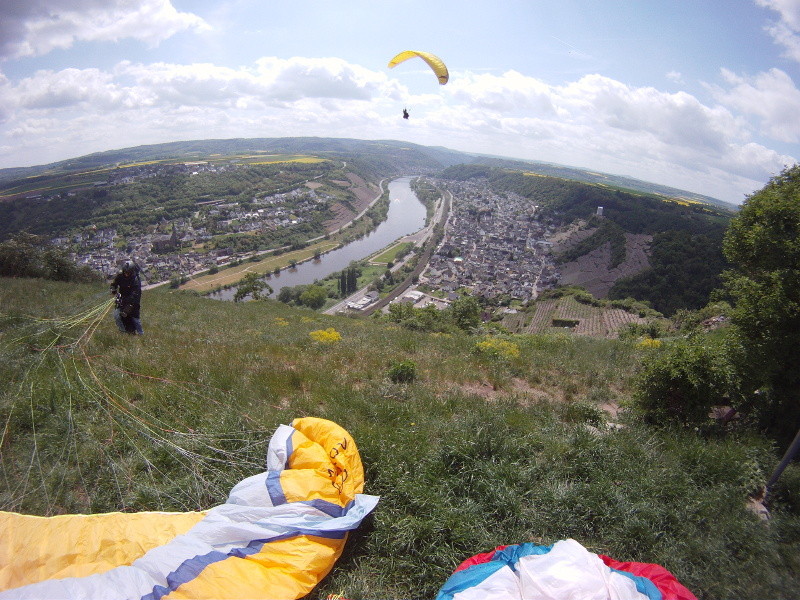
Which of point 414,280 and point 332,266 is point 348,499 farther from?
point 332,266

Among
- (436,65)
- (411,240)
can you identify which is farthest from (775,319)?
(411,240)

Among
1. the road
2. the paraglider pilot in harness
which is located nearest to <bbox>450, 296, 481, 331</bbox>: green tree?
the road

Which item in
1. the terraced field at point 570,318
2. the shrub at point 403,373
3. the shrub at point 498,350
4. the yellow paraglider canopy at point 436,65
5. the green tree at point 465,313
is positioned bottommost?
the terraced field at point 570,318

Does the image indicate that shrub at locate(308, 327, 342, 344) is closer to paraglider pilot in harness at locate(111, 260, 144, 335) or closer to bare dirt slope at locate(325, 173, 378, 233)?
paraglider pilot in harness at locate(111, 260, 144, 335)

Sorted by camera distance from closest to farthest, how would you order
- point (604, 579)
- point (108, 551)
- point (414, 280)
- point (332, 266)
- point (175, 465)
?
1. point (604, 579)
2. point (108, 551)
3. point (175, 465)
4. point (414, 280)
5. point (332, 266)

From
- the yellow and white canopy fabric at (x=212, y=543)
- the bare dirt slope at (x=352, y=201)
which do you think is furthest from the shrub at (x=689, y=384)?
the bare dirt slope at (x=352, y=201)

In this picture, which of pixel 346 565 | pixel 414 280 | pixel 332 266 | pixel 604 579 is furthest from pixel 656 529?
pixel 332 266

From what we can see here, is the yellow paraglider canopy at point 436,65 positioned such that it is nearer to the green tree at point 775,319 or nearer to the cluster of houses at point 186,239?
the green tree at point 775,319

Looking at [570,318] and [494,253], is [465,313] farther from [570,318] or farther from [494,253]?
[494,253]
